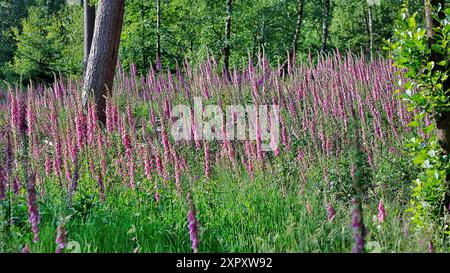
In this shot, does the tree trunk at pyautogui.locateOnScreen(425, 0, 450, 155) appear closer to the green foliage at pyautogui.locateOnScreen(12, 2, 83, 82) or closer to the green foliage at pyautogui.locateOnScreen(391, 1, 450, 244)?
the green foliage at pyautogui.locateOnScreen(391, 1, 450, 244)

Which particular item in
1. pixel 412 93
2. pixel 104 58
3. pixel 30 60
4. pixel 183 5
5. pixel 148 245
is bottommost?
pixel 148 245

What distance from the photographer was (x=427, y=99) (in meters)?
3.71

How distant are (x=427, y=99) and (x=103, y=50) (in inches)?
266

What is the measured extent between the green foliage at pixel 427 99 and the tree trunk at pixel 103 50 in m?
6.37

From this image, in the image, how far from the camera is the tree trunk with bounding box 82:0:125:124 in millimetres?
9016

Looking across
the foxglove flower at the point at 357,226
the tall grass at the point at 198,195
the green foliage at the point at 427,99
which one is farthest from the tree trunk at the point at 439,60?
the foxglove flower at the point at 357,226

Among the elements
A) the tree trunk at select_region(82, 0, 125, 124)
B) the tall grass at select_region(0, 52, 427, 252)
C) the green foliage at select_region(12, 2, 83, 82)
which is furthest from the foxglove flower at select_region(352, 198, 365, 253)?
the green foliage at select_region(12, 2, 83, 82)

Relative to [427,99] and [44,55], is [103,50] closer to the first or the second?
[427,99]

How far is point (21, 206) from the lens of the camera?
4.10m

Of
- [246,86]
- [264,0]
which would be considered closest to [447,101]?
[246,86]

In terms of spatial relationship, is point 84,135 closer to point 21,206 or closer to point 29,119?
point 29,119

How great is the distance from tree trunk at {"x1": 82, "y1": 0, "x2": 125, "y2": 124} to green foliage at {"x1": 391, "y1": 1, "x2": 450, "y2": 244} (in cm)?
637

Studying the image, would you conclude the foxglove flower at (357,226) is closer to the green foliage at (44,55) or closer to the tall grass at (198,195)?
the tall grass at (198,195)

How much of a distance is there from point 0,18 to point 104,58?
46117mm
